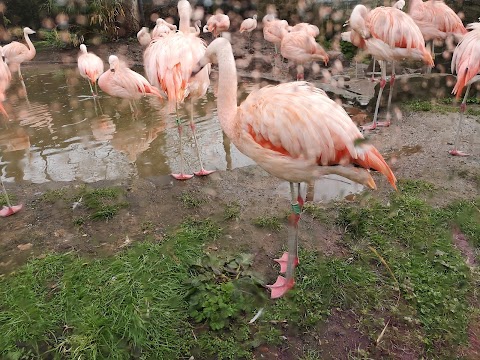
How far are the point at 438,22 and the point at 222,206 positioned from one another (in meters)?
5.75

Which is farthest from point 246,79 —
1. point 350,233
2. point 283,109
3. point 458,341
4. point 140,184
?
point 458,341

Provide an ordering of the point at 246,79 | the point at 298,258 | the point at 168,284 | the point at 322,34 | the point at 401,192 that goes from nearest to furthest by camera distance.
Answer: the point at 168,284 → the point at 298,258 → the point at 401,192 → the point at 246,79 → the point at 322,34

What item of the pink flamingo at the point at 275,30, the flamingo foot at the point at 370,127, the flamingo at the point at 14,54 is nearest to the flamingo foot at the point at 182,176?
the flamingo foot at the point at 370,127

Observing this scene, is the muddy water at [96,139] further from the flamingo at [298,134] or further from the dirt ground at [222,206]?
the flamingo at [298,134]

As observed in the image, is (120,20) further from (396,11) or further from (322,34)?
(396,11)

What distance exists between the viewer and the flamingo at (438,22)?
23.1ft

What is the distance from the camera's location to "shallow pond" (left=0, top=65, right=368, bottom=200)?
15.6ft

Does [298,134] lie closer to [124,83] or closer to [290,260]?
[290,260]

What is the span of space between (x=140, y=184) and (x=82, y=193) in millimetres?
546

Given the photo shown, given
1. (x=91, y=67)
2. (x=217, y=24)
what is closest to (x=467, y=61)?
(x=91, y=67)

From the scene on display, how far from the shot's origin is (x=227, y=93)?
8.52 ft

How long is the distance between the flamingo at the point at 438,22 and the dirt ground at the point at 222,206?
2654 millimetres

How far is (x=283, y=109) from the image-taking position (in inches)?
91.6

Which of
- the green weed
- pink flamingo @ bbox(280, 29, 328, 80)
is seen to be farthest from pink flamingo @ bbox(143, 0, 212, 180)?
pink flamingo @ bbox(280, 29, 328, 80)
